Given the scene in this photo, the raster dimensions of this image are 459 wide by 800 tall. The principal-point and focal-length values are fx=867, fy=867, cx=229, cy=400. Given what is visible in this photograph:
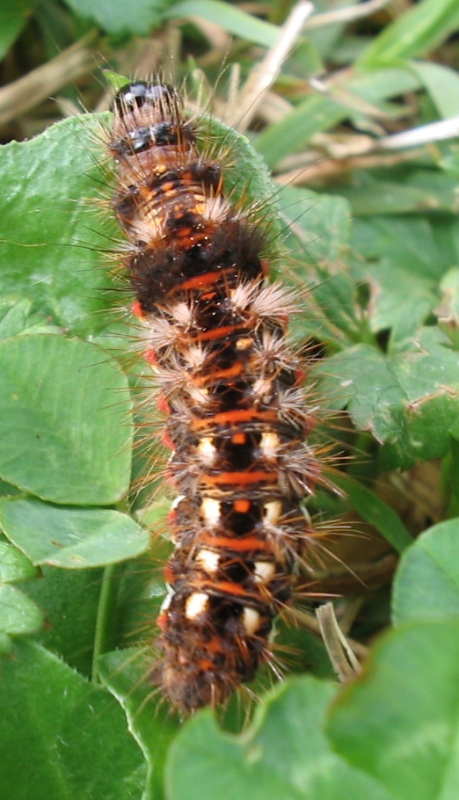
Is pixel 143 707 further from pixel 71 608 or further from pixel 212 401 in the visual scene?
pixel 212 401

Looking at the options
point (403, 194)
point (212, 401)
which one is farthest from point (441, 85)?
point (212, 401)

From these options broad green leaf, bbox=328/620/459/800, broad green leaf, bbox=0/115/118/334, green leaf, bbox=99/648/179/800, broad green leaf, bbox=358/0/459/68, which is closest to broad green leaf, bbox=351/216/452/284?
broad green leaf, bbox=358/0/459/68

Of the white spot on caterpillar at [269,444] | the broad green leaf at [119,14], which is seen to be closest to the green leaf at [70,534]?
the white spot on caterpillar at [269,444]

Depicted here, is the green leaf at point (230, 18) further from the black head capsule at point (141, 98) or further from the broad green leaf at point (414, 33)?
the black head capsule at point (141, 98)

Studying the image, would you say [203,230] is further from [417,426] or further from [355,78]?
[355,78]

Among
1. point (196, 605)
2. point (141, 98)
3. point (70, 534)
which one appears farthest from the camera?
point (141, 98)

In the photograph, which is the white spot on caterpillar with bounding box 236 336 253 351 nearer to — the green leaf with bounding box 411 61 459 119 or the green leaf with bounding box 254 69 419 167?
the green leaf with bounding box 254 69 419 167
